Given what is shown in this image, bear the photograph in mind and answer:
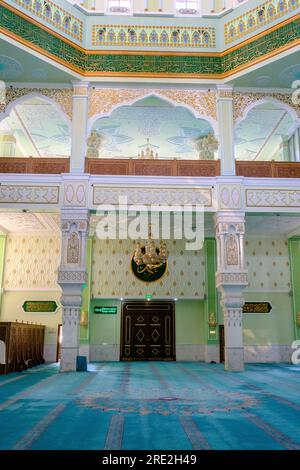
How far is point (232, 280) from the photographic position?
26.1 feet

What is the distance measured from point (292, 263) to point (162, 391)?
7730 millimetres

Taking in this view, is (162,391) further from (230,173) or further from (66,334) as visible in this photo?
(230,173)

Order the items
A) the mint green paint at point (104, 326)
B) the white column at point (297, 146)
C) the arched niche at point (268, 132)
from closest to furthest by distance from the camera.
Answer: the arched niche at point (268, 132) → the white column at point (297, 146) → the mint green paint at point (104, 326)

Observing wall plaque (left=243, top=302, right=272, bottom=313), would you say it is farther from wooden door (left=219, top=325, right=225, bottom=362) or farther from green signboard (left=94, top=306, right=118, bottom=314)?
green signboard (left=94, top=306, right=118, bottom=314)

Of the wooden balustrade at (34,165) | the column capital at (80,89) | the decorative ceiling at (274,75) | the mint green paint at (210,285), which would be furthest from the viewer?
the mint green paint at (210,285)

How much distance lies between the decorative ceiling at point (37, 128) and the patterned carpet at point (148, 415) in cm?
548

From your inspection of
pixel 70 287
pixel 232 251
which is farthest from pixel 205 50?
pixel 70 287

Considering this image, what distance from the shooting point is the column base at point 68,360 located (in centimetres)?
760

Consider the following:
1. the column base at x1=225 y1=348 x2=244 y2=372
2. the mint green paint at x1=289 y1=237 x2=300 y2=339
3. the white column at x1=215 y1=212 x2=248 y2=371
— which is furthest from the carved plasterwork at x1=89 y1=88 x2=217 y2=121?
the mint green paint at x1=289 y1=237 x2=300 y2=339

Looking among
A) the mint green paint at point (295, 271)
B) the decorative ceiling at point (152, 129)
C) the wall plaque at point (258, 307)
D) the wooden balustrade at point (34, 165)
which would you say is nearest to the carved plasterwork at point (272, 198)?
the decorative ceiling at point (152, 129)

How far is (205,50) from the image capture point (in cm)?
870

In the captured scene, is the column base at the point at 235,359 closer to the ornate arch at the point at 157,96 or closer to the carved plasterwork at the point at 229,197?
the carved plasterwork at the point at 229,197

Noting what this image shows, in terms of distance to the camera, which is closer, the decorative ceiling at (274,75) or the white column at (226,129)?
the decorative ceiling at (274,75)
